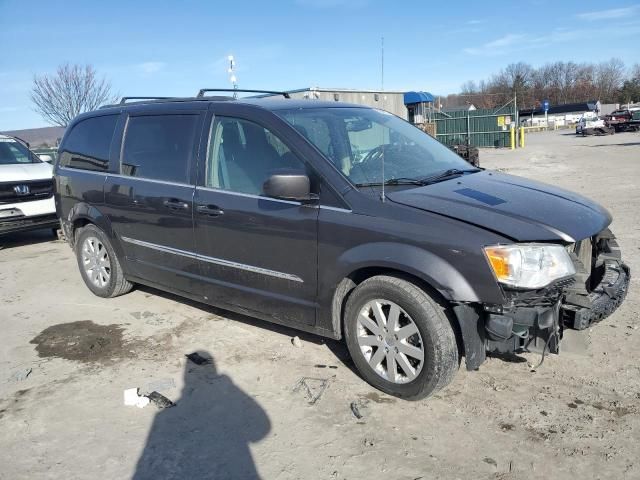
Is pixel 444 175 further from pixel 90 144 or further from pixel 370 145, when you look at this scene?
pixel 90 144

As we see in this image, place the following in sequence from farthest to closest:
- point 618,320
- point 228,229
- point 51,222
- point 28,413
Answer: point 51,222 → point 618,320 → point 228,229 → point 28,413

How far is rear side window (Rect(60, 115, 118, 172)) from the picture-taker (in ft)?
17.0

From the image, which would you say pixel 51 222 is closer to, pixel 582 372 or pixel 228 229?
pixel 228 229

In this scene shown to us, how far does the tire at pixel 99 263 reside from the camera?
533 centimetres

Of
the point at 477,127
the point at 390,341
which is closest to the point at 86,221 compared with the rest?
the point at 390,341

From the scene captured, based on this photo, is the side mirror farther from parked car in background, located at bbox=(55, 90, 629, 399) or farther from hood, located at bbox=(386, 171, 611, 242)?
hood, located at bbox=(386, 171, 611, 242)

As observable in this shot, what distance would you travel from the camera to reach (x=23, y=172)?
8.41 meters

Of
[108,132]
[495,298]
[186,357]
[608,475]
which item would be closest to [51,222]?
[108,132]

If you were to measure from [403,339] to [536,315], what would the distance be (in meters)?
0.80

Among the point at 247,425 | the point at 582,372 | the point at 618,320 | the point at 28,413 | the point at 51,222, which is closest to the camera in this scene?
the point at 247,425

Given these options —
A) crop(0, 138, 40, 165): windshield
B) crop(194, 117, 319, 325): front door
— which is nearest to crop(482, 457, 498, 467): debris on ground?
crop(194, 117, 319, 325): front door

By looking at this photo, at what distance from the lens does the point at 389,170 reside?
376 cm

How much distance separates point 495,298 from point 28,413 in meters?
3.02

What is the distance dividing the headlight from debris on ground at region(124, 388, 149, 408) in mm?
2376
